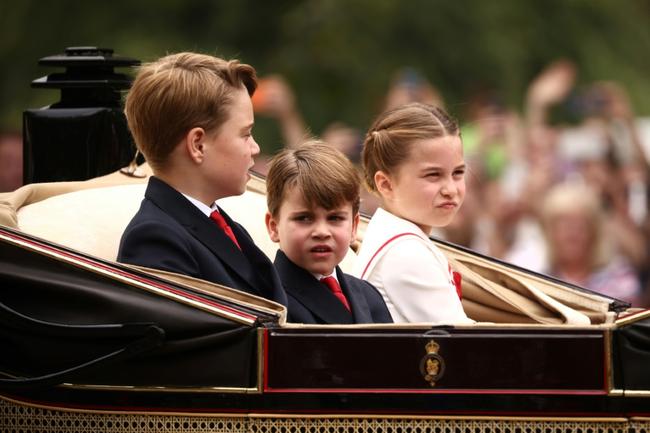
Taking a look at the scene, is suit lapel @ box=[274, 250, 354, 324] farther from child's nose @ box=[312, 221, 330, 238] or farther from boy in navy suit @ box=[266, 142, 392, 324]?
child's nose @ box=[312, 221, 330, 238]

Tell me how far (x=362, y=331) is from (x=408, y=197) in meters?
0.83

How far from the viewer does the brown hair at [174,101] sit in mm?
3289

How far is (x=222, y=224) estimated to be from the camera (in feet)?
11.1

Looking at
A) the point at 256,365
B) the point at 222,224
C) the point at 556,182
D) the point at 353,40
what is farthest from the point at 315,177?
the point at 353,40

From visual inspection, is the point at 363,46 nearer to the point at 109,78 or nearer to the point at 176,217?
the point at 109,78

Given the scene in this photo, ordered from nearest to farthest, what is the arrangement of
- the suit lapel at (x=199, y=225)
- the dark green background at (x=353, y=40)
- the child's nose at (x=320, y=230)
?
the suit lapel at (x=199, y=225) < the child's nose at (x=320, y=230) < the dark green background at (x=353, y=40)

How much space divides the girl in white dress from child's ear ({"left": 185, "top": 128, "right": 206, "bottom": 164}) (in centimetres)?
56

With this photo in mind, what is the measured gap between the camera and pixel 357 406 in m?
2.89

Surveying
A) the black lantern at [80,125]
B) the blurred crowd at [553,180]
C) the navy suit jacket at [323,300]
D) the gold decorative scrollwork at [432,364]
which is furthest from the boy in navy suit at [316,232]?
the blurred crowd at [553,180]

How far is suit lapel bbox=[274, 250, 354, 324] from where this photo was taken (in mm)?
3330

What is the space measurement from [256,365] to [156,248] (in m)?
0.41

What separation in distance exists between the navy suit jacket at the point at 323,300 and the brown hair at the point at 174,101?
1.26 ft

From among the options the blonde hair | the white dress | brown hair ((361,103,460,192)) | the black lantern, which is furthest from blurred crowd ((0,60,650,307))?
the white dress

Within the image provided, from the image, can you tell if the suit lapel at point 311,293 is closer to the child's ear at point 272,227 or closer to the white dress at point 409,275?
the child's ear at point 272,227
